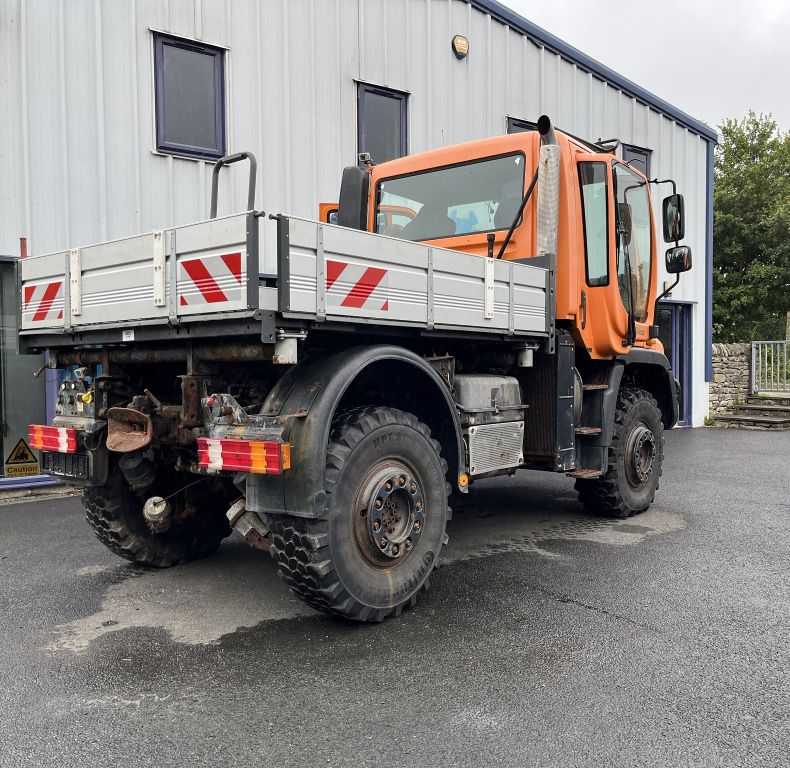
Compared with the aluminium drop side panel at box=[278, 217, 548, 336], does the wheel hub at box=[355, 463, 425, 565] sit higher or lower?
lower

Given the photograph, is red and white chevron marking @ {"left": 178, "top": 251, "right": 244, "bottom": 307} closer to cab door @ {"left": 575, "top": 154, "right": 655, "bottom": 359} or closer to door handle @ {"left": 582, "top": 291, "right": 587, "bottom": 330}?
cab door @ {"left": 575, "top": 154, "right": 655, "bottom": 359}

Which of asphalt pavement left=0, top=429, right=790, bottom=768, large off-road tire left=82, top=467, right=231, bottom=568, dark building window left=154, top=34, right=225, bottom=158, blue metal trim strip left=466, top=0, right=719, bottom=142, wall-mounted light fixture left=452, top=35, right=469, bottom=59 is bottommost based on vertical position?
asphalt pavement left=0, top=429, right=790, bottom=768

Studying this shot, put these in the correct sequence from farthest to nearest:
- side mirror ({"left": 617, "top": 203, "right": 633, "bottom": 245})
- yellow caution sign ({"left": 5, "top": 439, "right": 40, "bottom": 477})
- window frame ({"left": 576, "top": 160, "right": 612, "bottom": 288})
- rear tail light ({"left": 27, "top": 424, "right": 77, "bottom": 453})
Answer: yellow caution sign ({"left": 5, "top": 439, "right": 40, "bottom": 477})
side mirror ({"left": 617, "top": 203, "right": 633, "bottom": 245})
window frame ({"left": 576, "top": 160, "right": 612, "bottom": 288})
rear tail light ({"left": 27, "top": 424, "right": 77, "bottom": 453})

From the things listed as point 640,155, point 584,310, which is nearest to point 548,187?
point 584,310

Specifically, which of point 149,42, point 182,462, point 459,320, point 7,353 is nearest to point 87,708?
point 182,462

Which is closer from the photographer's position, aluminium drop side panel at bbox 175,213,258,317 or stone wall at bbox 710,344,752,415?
aluminium drop side panel at bbox 175,213,258,317

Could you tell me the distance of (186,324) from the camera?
366 centimetres

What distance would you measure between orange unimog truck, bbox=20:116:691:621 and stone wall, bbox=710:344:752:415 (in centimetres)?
1132

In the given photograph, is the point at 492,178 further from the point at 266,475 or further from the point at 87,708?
the point at 87,708

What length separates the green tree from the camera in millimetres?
29891

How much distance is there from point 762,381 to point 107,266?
16.8 metres

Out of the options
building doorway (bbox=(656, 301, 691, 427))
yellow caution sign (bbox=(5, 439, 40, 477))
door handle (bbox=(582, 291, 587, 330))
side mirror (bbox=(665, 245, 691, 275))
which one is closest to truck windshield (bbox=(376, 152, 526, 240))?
door handle (bbox=(582, 291, 587, 330))

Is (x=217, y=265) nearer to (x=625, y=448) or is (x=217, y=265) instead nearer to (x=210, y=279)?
(x=210, y=279)

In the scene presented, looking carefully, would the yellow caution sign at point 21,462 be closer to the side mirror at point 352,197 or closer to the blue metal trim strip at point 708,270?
the side mirror at point 352,197
